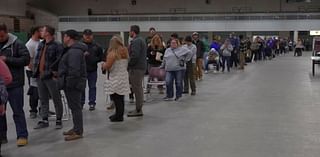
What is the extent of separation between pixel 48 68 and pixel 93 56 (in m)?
1.99

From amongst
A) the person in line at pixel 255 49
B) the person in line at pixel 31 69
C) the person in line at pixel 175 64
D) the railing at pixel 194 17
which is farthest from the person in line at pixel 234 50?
the railing at pixel 194 17

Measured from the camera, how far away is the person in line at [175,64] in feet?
31.9

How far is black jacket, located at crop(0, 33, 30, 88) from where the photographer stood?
5.58 metres

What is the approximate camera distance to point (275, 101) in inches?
381

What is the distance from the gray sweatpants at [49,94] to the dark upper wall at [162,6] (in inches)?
1342

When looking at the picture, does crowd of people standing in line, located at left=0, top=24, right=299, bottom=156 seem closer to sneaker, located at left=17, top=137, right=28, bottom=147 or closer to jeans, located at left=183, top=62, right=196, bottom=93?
sneaker, located at left=17, top=137, right=28, bottom=147

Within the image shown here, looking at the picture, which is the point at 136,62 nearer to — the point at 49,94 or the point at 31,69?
the point at 49,94

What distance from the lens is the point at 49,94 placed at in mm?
7062

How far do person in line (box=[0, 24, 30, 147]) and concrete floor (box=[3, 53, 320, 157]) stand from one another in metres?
0.42

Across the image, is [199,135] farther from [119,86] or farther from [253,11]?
[253,11]

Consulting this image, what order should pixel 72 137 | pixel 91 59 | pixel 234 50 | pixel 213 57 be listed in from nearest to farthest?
pixel 72 137 → pixel 91 59 → pixel 213 57 → pixel 234 50

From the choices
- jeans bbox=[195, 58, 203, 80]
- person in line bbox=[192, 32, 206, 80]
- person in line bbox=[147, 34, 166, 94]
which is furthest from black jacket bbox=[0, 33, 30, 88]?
jeans bbox=[195, 58, 203, 80]

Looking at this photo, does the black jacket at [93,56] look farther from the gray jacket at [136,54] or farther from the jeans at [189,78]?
the jeans at [189,78]

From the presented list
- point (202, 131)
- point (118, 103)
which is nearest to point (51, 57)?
point (118, 103)
